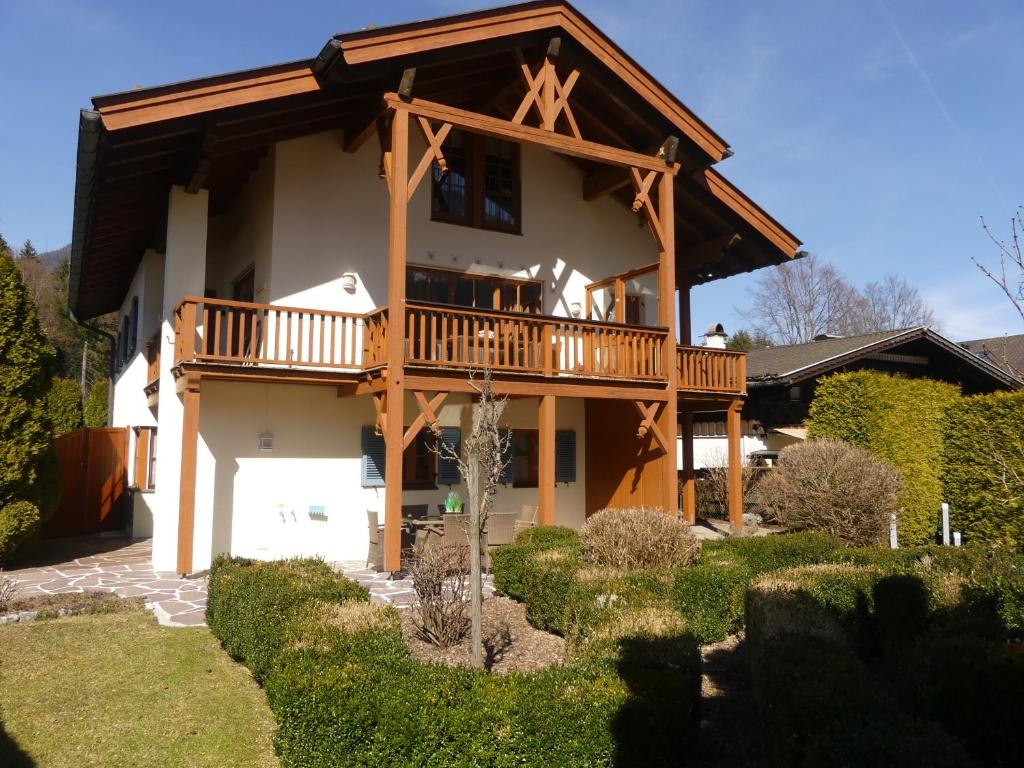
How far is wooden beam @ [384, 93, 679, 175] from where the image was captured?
10.7 metres

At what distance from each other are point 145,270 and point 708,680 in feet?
43.8

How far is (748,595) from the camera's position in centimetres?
696

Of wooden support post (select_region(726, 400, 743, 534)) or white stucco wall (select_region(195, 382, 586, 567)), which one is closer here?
white stucco wall (select_region(195, 382, 586, 567))

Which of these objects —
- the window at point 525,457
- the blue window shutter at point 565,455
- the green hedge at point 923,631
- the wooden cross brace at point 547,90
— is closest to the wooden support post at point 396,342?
the wooden cross brace at point 547,90

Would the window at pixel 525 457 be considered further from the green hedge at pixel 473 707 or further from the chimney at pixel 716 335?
the green hedge at pixel 473 707

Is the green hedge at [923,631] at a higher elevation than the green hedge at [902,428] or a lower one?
lower

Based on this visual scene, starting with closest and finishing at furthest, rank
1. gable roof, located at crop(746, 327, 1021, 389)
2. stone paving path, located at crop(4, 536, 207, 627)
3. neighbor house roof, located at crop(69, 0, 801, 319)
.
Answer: stone paving path, located at crop(4, 536, 207, 627) → neighbor house roof, located at crop(69, 0, 801, 319) → gable roof, located at crop(746, 327, 1021, 389)

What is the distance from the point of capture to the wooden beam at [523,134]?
1074 centimetres

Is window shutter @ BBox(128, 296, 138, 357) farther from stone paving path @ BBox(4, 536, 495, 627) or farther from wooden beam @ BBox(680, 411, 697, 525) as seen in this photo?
wooden beam @ BBox(680, 411, 697, 525)

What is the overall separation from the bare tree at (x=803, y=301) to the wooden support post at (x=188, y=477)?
118 ft

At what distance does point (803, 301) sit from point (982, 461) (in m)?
29.0

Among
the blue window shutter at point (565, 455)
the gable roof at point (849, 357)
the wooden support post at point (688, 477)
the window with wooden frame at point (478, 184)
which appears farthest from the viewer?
the gable roof at point (849, 357)

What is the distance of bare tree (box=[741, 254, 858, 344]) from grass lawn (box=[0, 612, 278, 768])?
38.6 meters

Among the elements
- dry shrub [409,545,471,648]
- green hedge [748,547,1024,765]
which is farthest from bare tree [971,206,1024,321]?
dry shrub [409,545,471,648]
